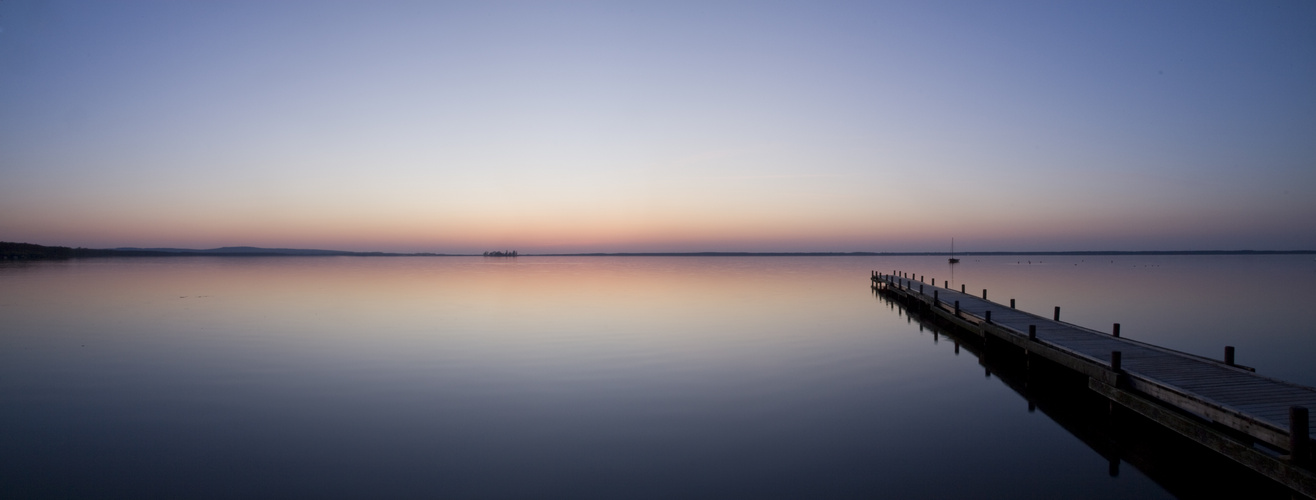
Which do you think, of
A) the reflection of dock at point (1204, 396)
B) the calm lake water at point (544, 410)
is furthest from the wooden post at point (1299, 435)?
the calm lake water at point (544, 410)

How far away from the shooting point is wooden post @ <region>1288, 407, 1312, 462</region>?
6668mm

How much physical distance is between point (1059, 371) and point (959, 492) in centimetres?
963

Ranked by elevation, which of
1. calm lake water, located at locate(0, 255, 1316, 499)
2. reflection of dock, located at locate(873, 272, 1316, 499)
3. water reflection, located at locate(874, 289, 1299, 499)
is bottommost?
water reflection, located at locate(874, 289, 1299, 499)

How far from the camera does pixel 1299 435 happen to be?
671cm

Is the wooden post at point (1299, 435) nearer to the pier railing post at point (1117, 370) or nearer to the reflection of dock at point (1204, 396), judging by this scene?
the reflection of dock at point (1204, 396)

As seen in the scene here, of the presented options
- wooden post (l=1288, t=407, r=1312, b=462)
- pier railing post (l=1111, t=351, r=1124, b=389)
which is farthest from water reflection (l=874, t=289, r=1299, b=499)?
pier railing post (l=1111, t=351, r=1124, b=389)

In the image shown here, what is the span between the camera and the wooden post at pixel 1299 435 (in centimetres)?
667

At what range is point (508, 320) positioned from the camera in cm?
2556

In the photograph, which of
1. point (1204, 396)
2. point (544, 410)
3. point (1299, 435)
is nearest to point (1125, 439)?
point (1204, 396)

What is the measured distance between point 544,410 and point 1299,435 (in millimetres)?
9774

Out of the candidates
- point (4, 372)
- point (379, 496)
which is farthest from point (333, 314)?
point (379, 496)

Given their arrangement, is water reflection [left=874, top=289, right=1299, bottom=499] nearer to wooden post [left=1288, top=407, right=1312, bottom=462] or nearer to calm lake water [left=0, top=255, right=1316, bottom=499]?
calm lake water [left=0, top=255, right=1316, bottom=499]

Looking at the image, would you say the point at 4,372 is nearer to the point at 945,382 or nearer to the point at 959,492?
the point at 959,492

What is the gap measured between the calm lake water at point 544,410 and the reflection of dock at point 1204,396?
808mm
